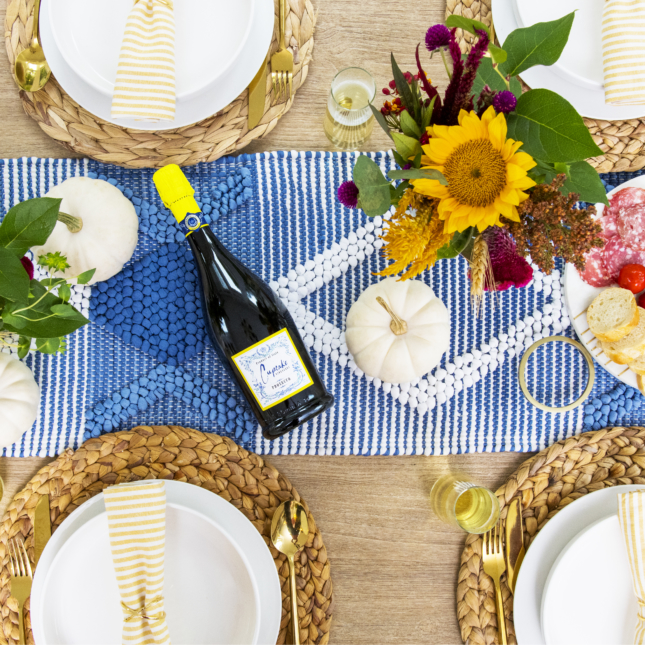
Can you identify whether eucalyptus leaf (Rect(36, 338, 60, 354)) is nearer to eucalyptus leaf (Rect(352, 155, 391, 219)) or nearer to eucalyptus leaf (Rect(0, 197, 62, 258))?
eucalyptus leaf (Rect(0, 197, 62, 258))

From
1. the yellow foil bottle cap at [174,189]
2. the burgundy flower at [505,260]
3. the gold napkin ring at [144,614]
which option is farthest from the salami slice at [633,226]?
the gold napkin ring at [144,614]

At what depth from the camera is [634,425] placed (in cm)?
86

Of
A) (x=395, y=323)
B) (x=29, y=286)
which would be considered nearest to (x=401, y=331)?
(x=395, y=323)

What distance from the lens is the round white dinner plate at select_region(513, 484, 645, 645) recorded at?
797 mm

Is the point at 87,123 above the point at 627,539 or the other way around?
above

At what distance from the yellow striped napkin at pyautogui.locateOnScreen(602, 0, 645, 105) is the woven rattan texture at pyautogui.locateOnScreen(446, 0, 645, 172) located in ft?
0.27

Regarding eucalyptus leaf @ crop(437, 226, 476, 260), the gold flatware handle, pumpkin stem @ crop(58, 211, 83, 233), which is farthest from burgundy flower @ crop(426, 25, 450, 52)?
the gold flatware handle

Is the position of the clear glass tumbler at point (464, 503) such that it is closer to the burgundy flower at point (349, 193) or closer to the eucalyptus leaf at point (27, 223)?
the burgundy flower at point (349, 193)

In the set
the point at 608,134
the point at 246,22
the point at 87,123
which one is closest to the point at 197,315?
the point at 87,123

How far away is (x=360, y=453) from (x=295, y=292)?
0.30 m

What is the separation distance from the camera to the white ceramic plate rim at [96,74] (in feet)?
2.40

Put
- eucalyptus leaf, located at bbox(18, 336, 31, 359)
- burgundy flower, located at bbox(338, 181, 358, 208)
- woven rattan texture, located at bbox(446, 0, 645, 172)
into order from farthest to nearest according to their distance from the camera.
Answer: woven rattan texture, located at bbox(446, 0, 645, 172)
eucalyptus leaf, located at bbox(18, 336, 31, 359)
burgundy flower, located at bbox(338, 181, 358, 208)

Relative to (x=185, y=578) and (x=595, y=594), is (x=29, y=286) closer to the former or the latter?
(x=185, y=578)

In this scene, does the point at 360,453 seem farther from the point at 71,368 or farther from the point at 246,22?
the point at 246,22
